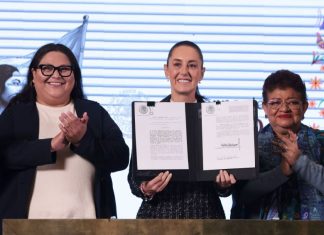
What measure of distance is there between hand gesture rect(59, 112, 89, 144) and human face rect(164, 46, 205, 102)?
42 centimetres

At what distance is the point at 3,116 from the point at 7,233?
72 centimetres

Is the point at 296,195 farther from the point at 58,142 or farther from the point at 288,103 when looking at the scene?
the point at 58,142

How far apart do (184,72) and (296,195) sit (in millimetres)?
590

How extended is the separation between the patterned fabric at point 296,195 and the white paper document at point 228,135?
167 millimetres

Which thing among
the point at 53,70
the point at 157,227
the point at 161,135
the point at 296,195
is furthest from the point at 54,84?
the point at 296,195

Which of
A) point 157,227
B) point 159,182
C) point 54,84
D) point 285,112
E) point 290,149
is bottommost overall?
point 157,227

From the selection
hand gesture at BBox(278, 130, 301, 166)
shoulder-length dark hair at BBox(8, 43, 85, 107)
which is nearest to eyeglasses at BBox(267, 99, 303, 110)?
hand gesture at BBox(278, 130, 301, 166)

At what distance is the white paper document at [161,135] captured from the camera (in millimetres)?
3105

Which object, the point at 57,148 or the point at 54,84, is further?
the point at 54,84

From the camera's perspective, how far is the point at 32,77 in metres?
3.21

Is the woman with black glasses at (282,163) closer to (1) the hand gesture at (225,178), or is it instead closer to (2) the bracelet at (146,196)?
(1) the hand gesture at (225,178)

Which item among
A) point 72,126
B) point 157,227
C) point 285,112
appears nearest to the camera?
point 157,227

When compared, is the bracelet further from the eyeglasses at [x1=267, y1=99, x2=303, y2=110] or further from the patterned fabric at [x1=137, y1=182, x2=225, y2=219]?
the eyeglasses at [x1=267, y1=99, x2=303, y2=110]

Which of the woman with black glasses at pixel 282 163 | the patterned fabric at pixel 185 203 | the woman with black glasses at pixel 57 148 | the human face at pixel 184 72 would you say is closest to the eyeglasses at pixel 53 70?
the woman with black glasses at pixel 57 148
